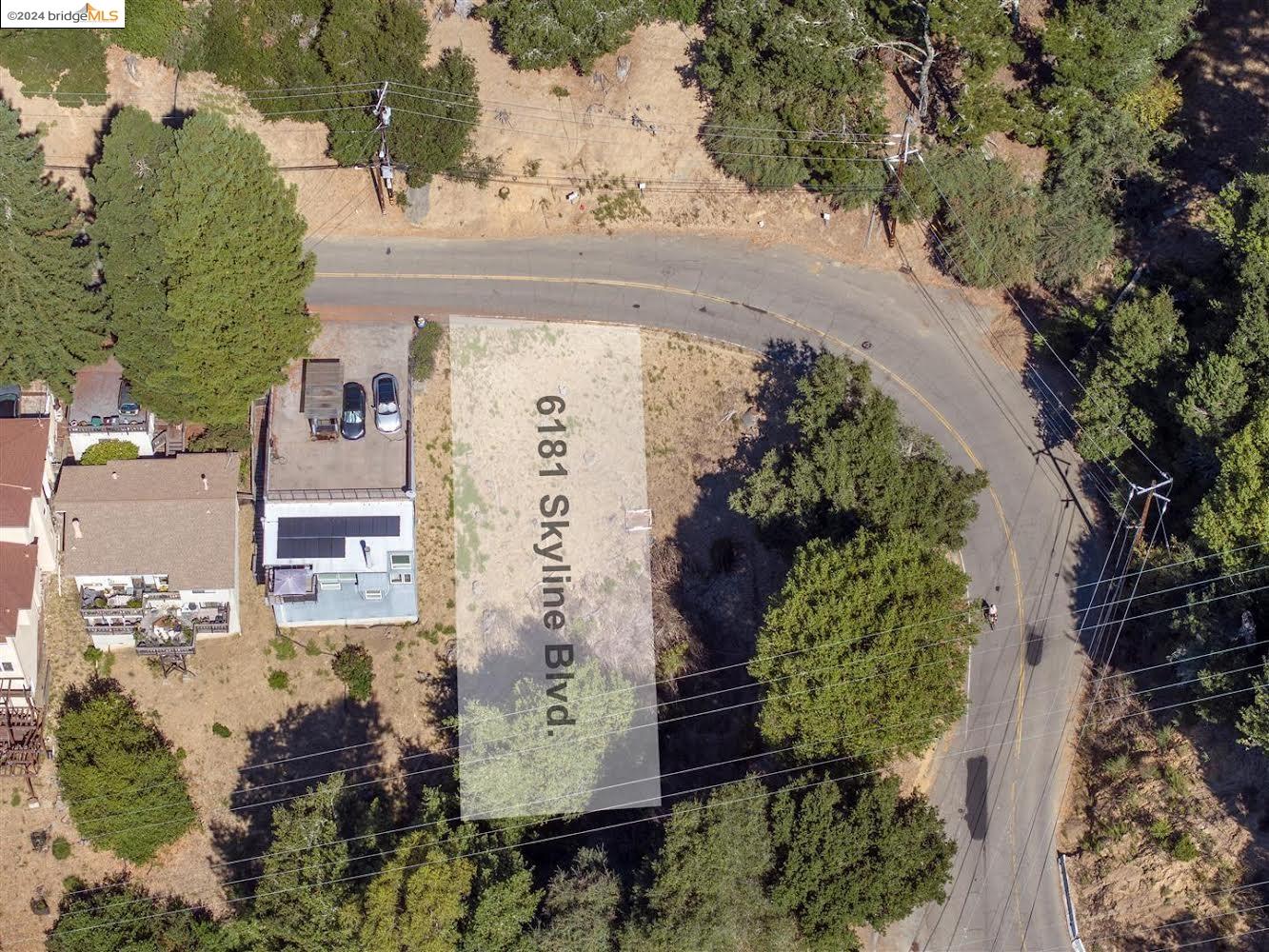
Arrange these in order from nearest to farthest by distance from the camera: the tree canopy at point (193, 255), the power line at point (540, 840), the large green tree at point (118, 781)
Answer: the power line at point (540, 840), the tree canopy at point (193, 255), the large green tree at point (118, 781)

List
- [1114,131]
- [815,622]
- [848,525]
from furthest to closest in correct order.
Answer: [1114,131], [848,525], [815,622]

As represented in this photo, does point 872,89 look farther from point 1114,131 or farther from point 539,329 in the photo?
point 539,329

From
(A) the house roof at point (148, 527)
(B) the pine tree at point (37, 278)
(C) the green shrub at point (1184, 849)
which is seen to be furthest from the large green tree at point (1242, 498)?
(B) the pine tree at point (37, 278)

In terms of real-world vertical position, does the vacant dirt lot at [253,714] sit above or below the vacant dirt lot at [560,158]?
below

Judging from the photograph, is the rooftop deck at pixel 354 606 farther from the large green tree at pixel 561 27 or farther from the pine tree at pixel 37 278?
the large green tree at pixel 561 27

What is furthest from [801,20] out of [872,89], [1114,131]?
[1114,131]

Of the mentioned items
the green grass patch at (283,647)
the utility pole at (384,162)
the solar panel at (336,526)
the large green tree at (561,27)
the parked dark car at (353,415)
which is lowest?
the green grass patch at (283,647)
